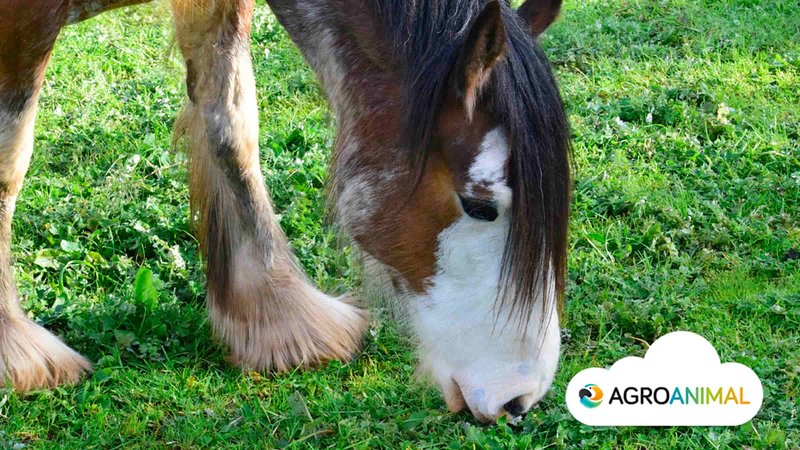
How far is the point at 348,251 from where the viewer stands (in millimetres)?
3430

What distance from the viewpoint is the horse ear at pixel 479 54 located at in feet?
8.16

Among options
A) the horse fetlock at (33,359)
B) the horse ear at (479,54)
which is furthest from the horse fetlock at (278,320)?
the horse ear at (479,54)

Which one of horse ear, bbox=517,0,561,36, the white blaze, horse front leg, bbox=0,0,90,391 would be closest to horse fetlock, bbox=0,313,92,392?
horse front leg, bbox=0,0,90,391

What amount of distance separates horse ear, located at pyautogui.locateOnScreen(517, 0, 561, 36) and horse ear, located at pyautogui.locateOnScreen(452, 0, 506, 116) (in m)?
0.46

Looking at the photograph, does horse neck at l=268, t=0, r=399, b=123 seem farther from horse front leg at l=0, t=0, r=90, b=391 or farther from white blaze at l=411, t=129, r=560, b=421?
horse front leg at l=0, t=0, r=90, b=391

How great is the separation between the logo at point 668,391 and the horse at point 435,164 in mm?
349

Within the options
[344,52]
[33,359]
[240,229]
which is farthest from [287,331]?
[344,52]

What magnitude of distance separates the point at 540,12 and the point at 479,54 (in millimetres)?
586

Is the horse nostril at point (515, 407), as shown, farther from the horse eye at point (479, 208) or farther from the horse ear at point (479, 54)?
the horse ear at point (479, 54)

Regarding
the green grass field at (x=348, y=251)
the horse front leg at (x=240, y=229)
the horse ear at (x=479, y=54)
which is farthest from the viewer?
the horse front leg at (x=240, y=229)

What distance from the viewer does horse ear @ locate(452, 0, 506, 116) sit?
249 centimetres

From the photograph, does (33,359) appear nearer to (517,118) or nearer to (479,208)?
(479,208)

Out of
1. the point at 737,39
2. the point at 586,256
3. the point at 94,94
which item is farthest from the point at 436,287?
the point at 737,39

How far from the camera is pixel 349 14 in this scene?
9.87 feet
